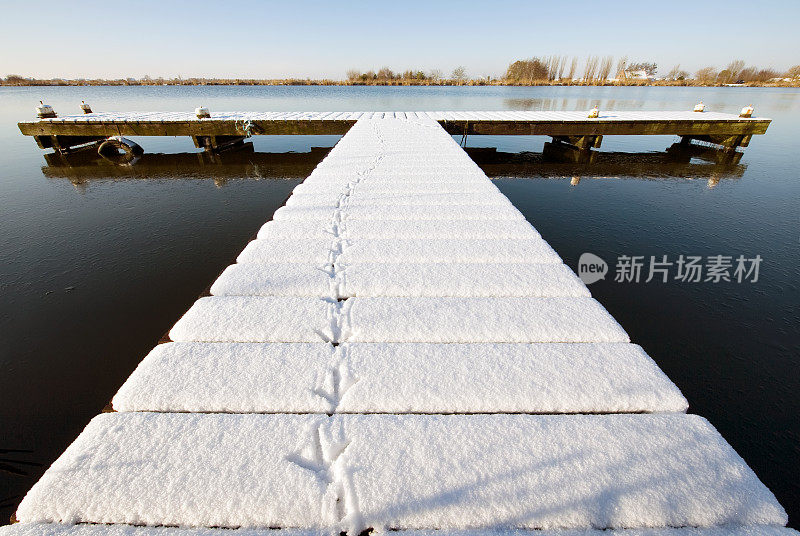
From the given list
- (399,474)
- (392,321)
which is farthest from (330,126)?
(399,474)

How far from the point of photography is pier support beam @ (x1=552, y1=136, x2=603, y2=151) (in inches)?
627

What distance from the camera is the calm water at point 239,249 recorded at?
3.95 metres

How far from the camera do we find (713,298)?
5.90m

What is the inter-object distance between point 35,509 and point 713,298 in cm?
867

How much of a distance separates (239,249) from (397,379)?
21.6ft

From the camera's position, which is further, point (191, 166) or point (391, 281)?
point (191, 166)

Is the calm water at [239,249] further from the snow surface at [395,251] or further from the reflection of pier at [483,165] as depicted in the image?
the snow surface at [395,251]

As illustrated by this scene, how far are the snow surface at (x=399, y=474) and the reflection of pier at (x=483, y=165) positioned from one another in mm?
12334

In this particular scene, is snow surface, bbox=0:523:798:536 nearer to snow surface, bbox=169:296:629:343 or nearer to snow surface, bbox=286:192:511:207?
snow surface, bbox=169:296:629:343

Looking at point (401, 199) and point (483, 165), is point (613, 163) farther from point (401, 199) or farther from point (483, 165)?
point (401, 199)

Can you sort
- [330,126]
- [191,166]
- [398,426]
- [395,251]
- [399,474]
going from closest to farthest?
[399,474] → [398,426] → [395,251] → [191,166] → [330,126]

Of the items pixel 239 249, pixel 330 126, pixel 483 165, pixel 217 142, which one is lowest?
pixel 239 249

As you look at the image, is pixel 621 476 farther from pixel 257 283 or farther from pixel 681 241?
pixel 681 241

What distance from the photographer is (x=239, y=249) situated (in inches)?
297
